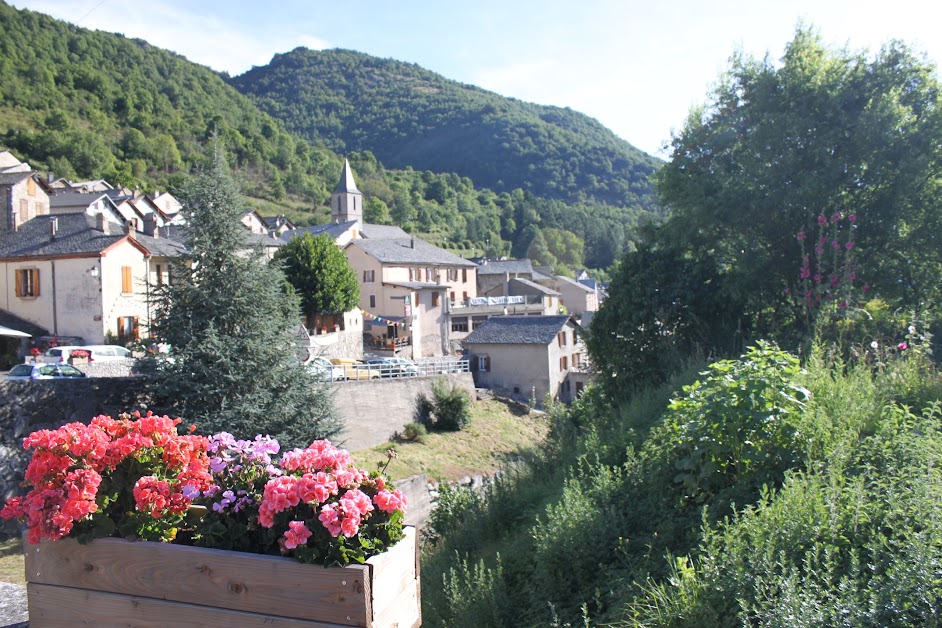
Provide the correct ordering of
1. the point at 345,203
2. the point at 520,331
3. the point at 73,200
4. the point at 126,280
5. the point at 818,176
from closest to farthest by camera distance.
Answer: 1. the point at 818,176
2. the point at 126,280
3. the point at 520,331
4. the point at 73,200
5. the point at 345,203

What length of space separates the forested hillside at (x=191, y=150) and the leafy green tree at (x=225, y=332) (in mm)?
73714

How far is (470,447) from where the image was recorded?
1174 inches

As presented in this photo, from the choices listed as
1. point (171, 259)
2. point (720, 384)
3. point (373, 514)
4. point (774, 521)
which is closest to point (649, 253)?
point (720, 384)

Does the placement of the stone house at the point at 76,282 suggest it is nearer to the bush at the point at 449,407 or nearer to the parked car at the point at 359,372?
the parked car at the point at 359,372

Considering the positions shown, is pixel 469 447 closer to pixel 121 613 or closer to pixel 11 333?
pixel 11 333

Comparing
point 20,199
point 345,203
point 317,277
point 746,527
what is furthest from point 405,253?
point 746,527

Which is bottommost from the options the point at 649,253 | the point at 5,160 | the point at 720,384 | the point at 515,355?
the point at 515,355

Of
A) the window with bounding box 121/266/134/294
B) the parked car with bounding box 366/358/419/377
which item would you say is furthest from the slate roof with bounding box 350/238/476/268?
the window with bounding box 121/266/134/294

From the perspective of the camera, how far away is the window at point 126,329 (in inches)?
1227

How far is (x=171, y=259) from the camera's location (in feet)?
60.8

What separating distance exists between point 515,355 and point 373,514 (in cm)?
3829

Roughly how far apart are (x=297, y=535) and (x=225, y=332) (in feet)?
55.2

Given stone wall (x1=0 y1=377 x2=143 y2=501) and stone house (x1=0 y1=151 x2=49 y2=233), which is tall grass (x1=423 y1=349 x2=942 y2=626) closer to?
stone wall (x1=0 y1=377 x2=143 y2=501)

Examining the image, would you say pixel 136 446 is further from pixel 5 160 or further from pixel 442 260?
pixel 5 160
